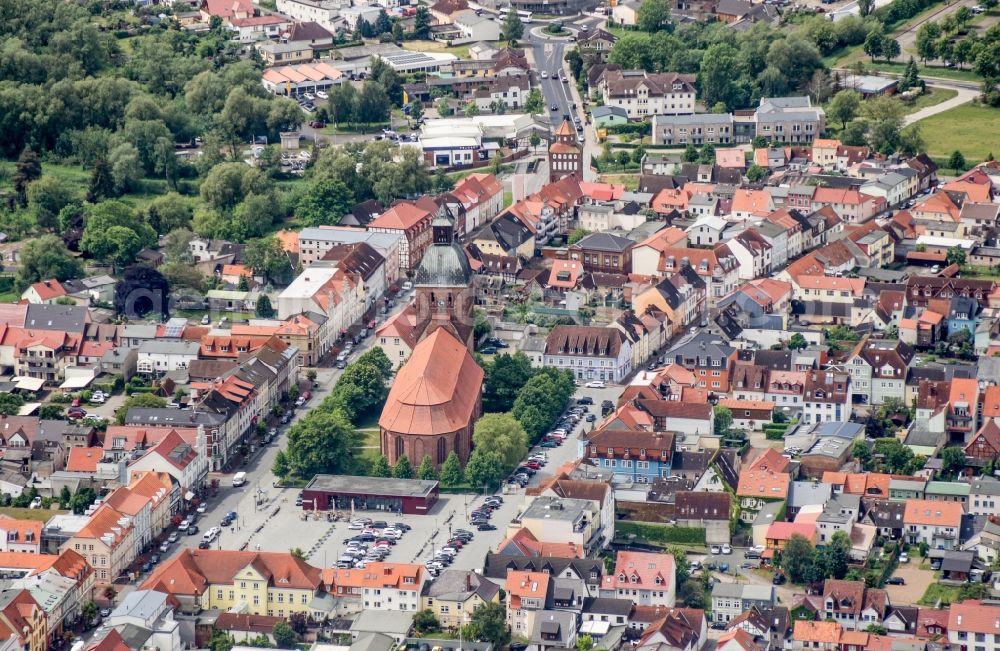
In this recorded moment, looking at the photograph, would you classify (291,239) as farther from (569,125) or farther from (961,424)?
(961,424)

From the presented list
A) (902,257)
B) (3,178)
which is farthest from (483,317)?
(3,178)

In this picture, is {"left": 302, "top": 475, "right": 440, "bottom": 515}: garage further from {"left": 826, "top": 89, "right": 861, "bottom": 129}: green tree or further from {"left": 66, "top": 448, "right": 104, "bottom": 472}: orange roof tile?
{"left": 826, "top": 89, "right": 861, "bottom": 129}: green tree

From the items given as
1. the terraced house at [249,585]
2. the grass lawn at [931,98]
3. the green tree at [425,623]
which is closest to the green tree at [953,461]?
the green tree at [425,623]

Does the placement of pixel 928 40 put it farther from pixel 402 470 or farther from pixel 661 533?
pixel 661 533

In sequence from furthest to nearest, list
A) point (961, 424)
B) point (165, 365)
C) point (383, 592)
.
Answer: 1. point (165, 365)
2. point (961, 424)
3. point (383, 592)

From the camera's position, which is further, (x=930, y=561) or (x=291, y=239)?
(x=291, y=239)

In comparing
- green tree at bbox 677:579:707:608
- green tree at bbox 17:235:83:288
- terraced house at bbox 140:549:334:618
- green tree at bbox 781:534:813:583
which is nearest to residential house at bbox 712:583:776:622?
green tree at bbox 677:579:707:608
